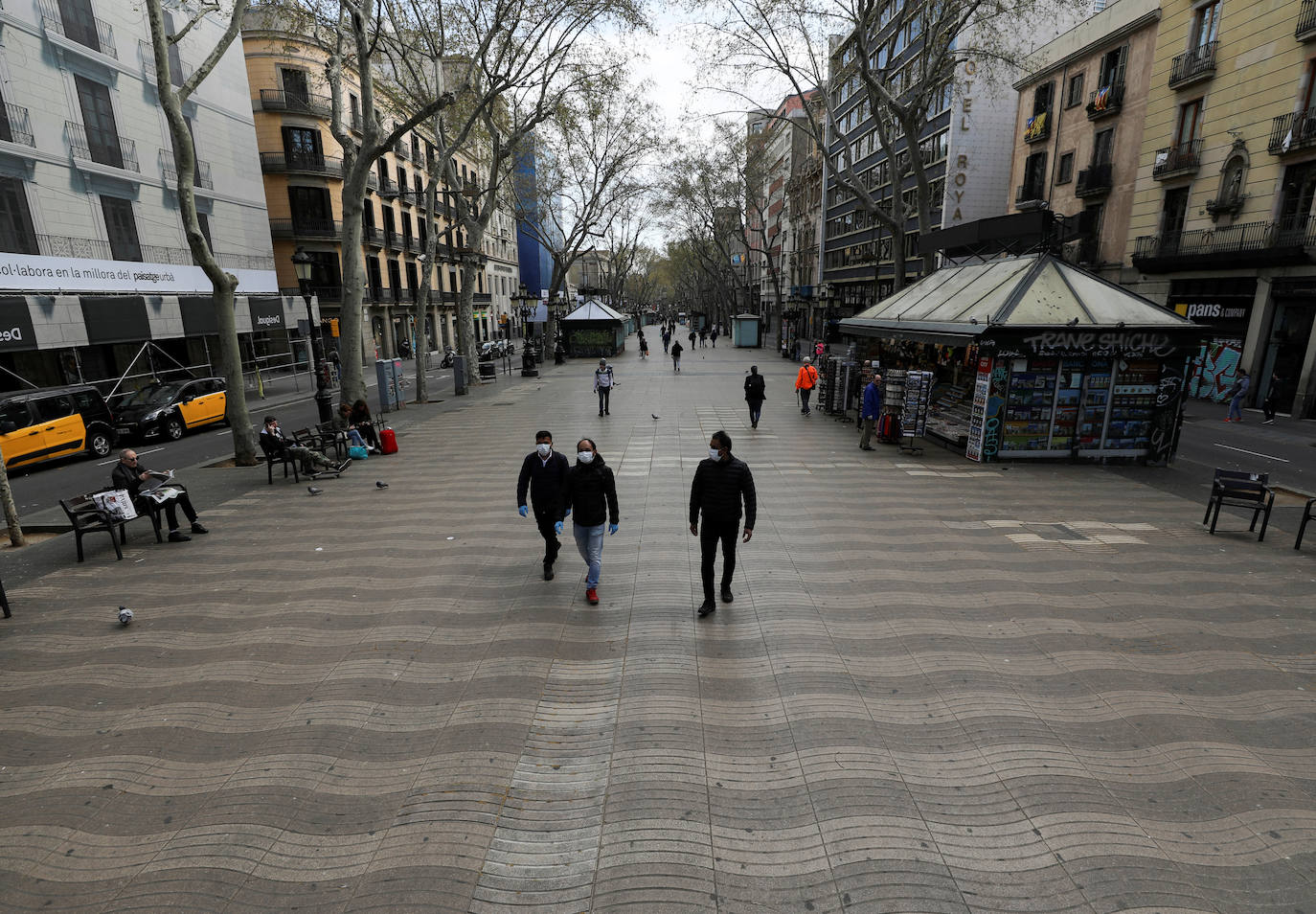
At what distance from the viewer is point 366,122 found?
1454cm

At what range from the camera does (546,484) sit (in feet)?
23.9

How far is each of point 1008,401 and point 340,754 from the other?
42.7 ft

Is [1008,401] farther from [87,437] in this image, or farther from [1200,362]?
[87,437]

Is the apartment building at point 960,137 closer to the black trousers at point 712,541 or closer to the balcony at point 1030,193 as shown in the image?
the balcony at point 1030,193

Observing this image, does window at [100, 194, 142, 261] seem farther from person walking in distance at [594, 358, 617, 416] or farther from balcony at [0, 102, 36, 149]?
person walking in distance at [594, 358, 617, 416]

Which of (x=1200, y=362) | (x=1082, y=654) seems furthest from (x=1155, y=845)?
(x=1200, y=362)

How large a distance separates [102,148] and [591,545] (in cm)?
2746

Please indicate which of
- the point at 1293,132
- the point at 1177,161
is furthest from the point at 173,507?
the point at 1177,161

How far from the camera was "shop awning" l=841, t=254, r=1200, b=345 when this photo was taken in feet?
41.4

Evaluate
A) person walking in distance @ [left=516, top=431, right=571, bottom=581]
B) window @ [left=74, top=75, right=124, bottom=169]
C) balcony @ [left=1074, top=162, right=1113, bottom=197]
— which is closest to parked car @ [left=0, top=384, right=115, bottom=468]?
window @ [left=74, top=75, right=124, bottom=169]

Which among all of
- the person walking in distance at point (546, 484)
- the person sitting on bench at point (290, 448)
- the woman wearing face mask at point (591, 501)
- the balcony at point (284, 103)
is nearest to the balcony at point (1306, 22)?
the woman wearing face mask at point (591, 501)

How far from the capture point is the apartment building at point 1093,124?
987 inches

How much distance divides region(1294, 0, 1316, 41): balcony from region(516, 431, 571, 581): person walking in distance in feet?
81.9

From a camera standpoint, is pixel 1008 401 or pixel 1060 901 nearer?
pixel 1060 901
